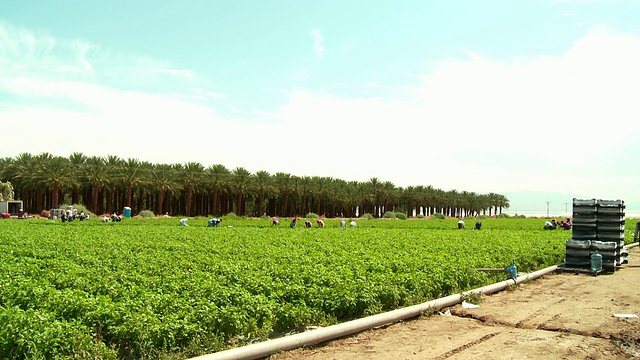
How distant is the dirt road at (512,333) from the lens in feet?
24.9

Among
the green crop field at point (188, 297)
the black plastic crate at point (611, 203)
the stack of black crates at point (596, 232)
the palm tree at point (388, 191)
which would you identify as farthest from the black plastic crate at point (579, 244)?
the palm tree at point (388, 191)

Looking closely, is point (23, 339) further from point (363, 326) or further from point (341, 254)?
point (341, 254)

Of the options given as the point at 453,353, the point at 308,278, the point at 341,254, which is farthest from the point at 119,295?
the point at 341,254

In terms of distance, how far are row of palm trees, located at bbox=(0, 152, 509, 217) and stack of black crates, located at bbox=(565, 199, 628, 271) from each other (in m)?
57.0

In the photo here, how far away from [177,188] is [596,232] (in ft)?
198

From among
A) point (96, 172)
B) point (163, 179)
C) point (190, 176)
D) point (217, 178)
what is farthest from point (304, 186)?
point (96, 172)

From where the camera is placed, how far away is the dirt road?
7.58m

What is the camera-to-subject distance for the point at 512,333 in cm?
877

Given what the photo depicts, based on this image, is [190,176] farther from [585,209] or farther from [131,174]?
[585,209]

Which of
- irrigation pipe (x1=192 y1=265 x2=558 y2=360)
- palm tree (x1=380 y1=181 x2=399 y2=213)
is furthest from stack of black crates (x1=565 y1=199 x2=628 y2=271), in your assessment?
palm tree (x1=380 y1=181 x2=399 y2=213)

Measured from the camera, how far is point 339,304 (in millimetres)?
9383

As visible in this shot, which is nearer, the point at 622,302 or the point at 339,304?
the point at 339,304

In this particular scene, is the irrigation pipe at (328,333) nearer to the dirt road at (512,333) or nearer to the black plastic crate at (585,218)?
the dirt road at (512,333)

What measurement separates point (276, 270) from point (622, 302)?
8.41m
